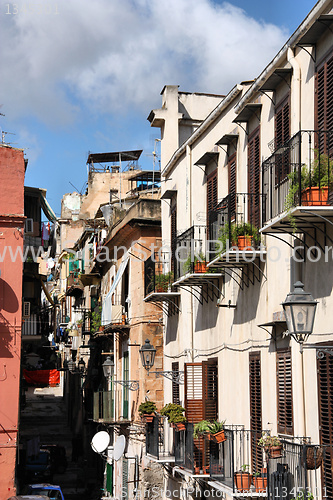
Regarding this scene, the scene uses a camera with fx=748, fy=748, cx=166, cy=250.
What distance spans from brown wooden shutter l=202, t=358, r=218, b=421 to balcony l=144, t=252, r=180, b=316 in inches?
152

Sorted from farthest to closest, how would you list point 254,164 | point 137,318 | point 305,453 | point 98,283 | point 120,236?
point 98,283, point 120,236, point 137,318, point 254,164, point 305,453

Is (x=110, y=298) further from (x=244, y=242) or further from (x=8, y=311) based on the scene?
(x=244, y=242)

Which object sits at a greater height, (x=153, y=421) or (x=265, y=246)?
(x=265, y=246)

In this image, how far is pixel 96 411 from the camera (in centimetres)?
2962

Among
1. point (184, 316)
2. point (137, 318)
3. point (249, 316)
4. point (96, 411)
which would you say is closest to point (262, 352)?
point (249, 316)

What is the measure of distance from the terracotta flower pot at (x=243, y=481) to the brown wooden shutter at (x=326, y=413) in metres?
2.32

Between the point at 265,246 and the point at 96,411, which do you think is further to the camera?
the point at 96,411

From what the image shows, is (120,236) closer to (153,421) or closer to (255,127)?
(153,421)

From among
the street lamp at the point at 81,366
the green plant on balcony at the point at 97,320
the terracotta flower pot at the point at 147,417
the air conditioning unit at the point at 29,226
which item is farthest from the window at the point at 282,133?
the street lamp at the point at 81,366

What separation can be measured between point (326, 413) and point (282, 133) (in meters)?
4.97

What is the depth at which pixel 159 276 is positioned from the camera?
21.9 metres

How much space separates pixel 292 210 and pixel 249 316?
5.07m

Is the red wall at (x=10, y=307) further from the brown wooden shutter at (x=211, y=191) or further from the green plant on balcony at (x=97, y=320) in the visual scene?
the green plant on balcony at (x=97, y=320)

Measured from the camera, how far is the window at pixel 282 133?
12.0 metres
